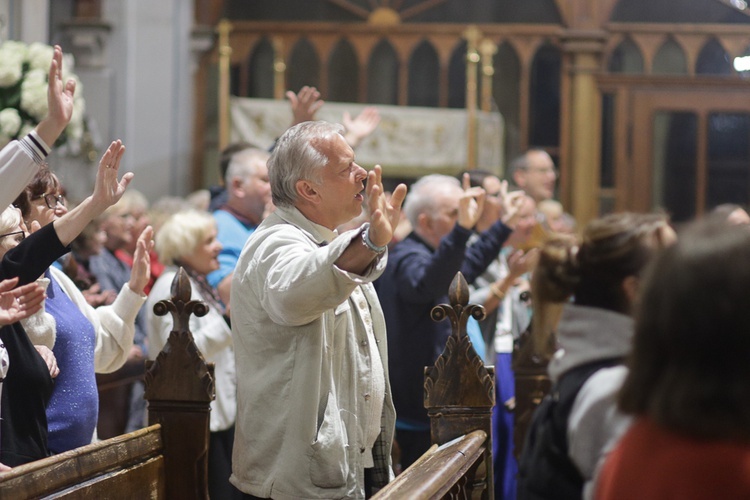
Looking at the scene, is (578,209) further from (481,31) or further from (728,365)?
(728,365)

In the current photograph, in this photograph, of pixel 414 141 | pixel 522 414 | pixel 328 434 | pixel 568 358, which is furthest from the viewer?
pixel 414 141

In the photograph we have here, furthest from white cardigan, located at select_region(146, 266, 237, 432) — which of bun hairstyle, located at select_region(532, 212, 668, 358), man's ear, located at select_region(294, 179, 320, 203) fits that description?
bun hairstyle, located at select_region(532, 212, 668, 358)

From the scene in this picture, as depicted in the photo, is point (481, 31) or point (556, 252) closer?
point (556, 252)

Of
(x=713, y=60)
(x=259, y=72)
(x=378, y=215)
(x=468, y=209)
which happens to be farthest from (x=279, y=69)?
(x=378, y=215)

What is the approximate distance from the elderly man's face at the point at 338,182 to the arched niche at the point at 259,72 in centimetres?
586

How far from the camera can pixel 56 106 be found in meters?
2.75

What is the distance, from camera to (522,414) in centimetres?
398

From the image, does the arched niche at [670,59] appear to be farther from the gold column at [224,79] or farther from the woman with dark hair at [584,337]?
the woman with dark hair at [584,337]

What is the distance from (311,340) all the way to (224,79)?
224 inches

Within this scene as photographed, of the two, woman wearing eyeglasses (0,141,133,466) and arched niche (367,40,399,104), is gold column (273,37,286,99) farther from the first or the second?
woman wearing eyeglasses (0,141,133,466)

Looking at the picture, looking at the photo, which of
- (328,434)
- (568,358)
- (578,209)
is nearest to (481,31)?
(578,209)

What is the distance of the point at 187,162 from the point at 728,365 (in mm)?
7136

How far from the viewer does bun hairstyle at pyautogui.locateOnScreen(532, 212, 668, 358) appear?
1849 mm

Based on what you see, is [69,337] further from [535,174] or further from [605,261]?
[535,174]
